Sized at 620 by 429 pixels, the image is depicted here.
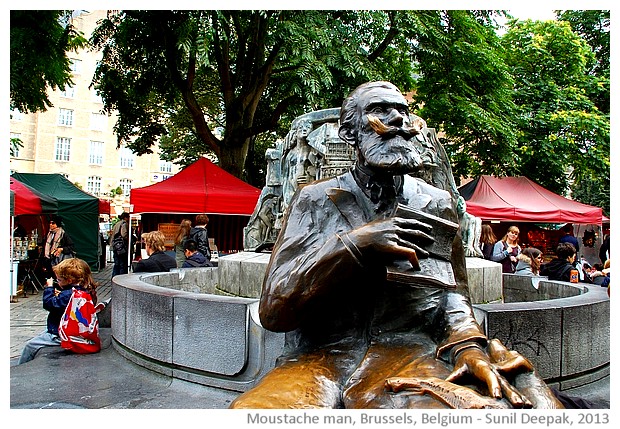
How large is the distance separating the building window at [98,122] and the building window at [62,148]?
2.23m

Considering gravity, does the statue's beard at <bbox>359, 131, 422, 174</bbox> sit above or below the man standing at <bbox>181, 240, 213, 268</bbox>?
above

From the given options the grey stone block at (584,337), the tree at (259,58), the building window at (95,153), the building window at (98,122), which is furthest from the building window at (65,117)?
the grey stone block at (584,337)

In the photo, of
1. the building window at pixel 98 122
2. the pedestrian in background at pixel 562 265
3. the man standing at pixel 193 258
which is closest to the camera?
the pedestrian in background at pixel 562 265

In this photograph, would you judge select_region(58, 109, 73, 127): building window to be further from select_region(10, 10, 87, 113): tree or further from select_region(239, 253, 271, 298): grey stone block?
select_region(239, 253, 271, 298): grey stone block

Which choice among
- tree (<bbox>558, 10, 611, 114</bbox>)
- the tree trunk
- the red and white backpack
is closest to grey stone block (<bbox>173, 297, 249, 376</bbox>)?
the red and white backpack

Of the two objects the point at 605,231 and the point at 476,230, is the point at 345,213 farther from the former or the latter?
the point at 605,231

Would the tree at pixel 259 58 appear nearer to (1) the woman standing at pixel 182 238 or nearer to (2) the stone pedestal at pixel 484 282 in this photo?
(1) the woman standing at pixel 182 238

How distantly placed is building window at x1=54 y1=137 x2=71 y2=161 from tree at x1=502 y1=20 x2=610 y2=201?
120 ft

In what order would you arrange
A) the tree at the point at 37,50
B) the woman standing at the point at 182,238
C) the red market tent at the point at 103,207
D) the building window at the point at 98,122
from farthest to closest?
the building window at the point at 98,122 → the red market tent at the point at 103,207 → the woman standing at the point at 182,238 → the tree at the point at 37,50

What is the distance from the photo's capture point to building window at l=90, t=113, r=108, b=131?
4381cm

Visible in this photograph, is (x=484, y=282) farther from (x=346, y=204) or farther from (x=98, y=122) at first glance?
(x=98, y=122)

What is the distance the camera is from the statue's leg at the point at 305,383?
6.07 ft

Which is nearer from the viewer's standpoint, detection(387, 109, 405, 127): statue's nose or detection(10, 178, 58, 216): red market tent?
detection(387, 109, 405, 127): statue's nose

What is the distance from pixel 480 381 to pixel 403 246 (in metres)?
0.51
